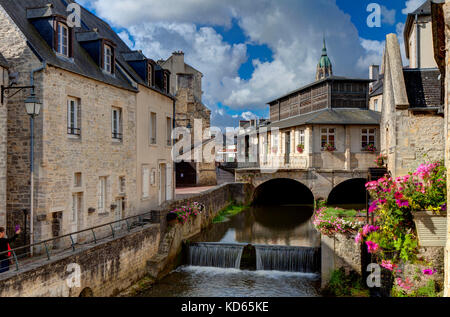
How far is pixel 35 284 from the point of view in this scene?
755cm

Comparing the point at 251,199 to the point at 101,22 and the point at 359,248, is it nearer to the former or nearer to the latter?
the point at 101,22

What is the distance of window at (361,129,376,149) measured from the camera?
2586 centimetres

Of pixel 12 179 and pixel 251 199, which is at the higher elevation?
pixel 12 179

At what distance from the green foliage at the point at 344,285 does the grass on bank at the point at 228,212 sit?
11.4 meters

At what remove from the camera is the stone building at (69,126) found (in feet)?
33.0

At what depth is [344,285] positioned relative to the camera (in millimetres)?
10305

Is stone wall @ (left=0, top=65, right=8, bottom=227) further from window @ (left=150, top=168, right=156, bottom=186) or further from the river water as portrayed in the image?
window @ (left=150, top=168, right=156, bottom=186)

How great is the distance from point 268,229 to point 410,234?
43.2 ft

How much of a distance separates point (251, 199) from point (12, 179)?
18.7 m

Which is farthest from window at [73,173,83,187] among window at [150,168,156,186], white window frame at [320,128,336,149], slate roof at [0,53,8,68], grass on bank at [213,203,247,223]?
white window frame at [320,128,336,149]

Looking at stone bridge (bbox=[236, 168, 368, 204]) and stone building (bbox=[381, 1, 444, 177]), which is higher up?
stone building (bbox=[381, 1, 444, 177])

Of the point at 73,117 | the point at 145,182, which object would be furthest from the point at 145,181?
the point at 73,117

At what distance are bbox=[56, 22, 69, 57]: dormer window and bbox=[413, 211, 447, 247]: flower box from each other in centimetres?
978
